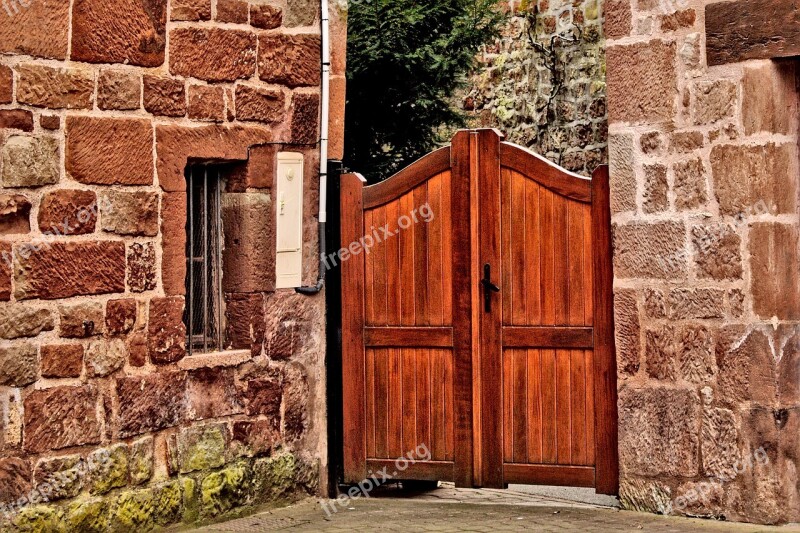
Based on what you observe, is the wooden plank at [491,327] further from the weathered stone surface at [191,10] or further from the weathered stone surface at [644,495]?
the weathered stone surface at [191,10]

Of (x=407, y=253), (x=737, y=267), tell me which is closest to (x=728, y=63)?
(x=737, y=267)

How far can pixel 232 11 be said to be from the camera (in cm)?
638

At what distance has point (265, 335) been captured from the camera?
6621 millimetres

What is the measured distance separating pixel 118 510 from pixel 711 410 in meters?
2.92

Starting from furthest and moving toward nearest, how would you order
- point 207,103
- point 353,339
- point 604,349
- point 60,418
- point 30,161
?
1. point 353,339
2. point 604,349
3. point 207,103
4. point 60,418
5. point 30,161

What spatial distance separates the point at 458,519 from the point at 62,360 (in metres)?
2.17

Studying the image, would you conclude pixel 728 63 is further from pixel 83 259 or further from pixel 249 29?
pixel 83 259

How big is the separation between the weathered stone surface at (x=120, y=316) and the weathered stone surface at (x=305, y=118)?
1.47m

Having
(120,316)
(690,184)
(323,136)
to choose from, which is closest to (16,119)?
(120,316)

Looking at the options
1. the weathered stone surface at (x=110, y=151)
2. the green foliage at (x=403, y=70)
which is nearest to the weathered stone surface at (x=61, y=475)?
the weathered stone surface at (x=110, y=151)

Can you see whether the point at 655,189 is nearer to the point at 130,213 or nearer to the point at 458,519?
the point at 458,519

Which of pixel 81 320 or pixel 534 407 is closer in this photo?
pixel 81 320

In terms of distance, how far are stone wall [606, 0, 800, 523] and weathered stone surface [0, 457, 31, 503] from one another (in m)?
2.96

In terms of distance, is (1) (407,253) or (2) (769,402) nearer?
(2) (769,402)
